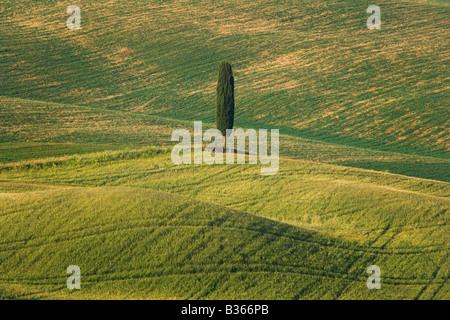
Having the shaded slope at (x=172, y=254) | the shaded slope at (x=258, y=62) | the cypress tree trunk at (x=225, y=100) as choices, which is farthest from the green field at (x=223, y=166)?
the cypress tree trunk at (x=225, y=100)

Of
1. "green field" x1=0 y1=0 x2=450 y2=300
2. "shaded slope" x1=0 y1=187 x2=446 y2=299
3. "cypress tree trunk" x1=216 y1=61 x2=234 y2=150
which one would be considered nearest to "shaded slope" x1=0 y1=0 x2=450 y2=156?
"green field" x1=0 y1=0 x2=450 y2=300

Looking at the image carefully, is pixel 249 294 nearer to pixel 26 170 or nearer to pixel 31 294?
pixel 31 294

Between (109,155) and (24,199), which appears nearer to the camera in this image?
(24,199)

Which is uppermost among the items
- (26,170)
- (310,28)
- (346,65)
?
(310,28)

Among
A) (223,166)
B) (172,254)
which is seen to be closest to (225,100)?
(223,166)

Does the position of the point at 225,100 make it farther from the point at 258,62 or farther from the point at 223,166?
the point at 258,62

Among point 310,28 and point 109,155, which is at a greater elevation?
point 310,28

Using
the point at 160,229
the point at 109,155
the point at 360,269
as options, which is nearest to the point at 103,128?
the point at 109,155
